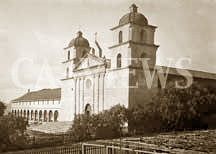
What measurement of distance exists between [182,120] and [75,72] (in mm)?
18273

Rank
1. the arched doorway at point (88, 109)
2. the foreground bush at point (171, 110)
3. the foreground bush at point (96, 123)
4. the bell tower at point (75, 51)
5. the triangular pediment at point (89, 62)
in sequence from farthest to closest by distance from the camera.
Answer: the bell tower at point (75, 51), the arched doorway at point (88, 109), the triangular pediment at point (89, 62), the foreground bush at point (171, 110), the foreground bush at point (96, 123)

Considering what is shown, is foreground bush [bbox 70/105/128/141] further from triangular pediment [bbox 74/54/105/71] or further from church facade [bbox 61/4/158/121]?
triangular pediment [bbox 74/54/105/71]

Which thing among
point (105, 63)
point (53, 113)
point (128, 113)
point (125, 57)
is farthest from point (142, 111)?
point (53, 113)

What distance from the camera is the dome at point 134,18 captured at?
30.0 metres

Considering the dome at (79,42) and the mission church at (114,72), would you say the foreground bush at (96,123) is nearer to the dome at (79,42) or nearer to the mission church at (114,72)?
the mission church at (114,72)

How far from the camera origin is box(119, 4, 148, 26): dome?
30016mm

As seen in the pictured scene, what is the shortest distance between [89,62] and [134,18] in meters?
9.65

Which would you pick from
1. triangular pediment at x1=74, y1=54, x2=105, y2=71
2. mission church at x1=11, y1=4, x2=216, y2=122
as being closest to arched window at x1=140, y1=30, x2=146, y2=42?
mission church at x1=11, y1=4, x2=216, y2=122

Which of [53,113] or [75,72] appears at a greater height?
[75,72]

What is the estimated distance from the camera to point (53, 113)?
168 feet

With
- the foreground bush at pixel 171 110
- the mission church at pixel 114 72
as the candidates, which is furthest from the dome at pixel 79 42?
the foreground bush at pixel 171 110

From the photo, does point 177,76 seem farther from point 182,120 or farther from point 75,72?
point 75,72

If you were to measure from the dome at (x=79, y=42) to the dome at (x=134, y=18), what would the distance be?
10147 mm

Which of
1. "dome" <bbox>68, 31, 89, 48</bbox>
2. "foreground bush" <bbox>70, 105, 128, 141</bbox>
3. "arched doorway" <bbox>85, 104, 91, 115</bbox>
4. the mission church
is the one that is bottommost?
"foreground bush" <bbox>70, 105, 128, 141</bbox>
